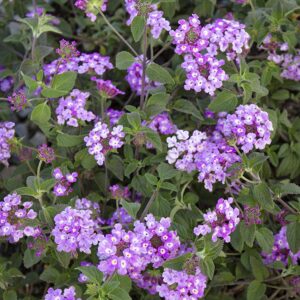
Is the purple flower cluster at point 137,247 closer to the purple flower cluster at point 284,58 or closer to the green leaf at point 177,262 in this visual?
the green leaf at point 177,262

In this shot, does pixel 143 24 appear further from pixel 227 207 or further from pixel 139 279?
pixel 139 279

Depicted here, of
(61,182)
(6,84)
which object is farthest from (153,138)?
(6,84)

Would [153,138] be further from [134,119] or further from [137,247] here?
[137,247]

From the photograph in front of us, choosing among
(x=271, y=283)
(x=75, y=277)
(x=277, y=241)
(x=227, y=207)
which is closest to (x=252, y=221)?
(x=227, y=207)

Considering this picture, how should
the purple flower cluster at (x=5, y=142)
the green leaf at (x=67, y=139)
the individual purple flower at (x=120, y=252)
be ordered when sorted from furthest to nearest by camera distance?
the purple flower cluster at (x=5, y=142) → the green leaf at (x=67, y=139) → the individual purple flower at (x=120, y=252)

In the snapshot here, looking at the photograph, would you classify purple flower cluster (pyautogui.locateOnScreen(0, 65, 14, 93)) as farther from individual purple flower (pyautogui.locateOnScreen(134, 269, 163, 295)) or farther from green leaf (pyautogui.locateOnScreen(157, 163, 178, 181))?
individual purple flower (pyautogui.locateOnScreen(134, 269, 163, 295))

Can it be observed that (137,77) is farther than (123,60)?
Yes

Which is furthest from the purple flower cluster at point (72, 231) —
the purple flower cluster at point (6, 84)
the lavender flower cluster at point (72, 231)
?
the purple flower cluster at point (6, 84)
